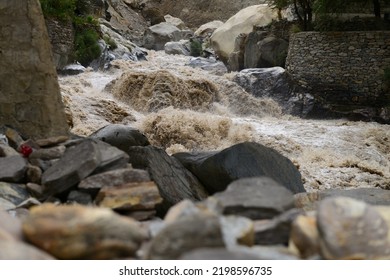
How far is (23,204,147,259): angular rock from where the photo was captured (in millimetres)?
1979

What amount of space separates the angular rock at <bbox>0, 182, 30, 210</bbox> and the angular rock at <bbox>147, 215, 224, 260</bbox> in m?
2.08

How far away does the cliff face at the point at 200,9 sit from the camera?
124 feet

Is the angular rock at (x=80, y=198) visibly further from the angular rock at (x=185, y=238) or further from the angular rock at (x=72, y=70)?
the angular rock at (x=72, y=70)

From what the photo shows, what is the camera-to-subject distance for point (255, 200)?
8.27 feet

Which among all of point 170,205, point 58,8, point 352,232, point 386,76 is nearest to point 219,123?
point 386,76

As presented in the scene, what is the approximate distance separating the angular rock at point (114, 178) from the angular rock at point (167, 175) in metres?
1.92

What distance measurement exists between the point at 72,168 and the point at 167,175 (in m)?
2.46

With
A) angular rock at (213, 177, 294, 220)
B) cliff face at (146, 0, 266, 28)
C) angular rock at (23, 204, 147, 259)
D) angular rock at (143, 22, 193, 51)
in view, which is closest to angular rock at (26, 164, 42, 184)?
Answer: angular rock at (213, 177, 294, 220)

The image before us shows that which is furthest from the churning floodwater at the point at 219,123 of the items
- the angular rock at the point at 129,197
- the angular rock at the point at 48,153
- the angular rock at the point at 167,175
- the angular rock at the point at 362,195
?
the angular rock at the point at 129,197

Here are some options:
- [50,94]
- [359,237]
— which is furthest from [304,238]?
[50,94]

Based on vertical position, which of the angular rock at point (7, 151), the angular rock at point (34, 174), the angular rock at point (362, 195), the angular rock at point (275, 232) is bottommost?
the angular rock at point (362, 195)

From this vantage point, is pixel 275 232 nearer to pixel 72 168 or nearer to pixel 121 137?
pixel 72 168

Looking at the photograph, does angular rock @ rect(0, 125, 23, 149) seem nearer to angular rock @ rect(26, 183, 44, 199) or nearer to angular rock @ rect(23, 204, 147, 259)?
angular rock @ rect(26, 183, 44, 199)

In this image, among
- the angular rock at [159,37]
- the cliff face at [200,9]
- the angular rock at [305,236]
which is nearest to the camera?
the angular rock at [305,236]
